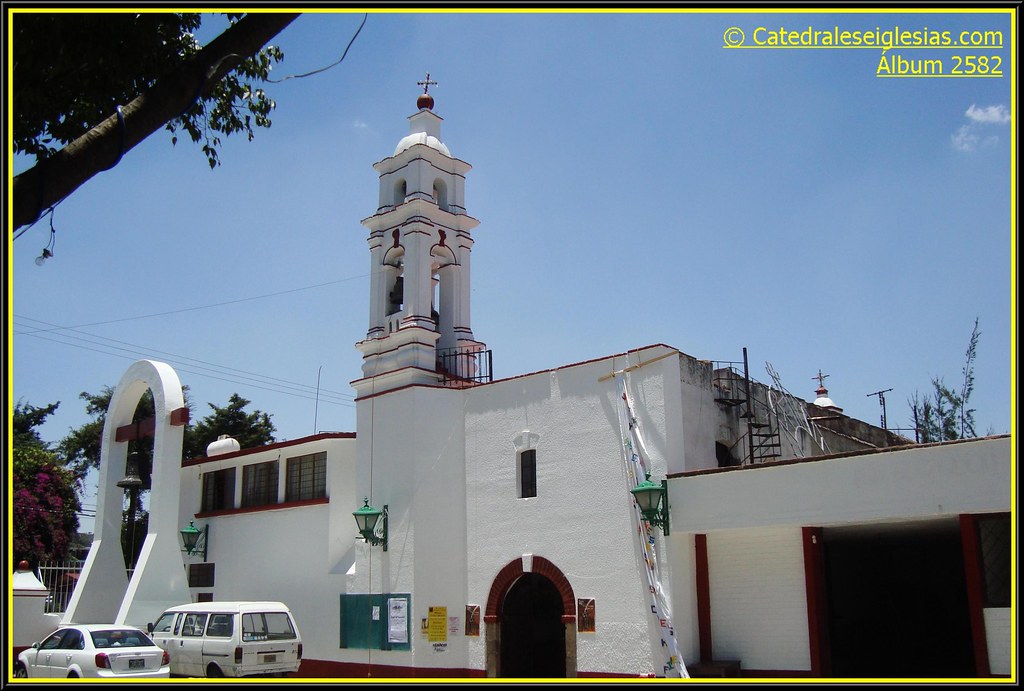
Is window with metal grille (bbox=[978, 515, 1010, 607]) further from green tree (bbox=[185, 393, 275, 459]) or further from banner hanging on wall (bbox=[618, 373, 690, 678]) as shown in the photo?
green tree (bbox=[185, 393, 275, 459])

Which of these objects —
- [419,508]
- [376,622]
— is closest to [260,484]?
[376,622]

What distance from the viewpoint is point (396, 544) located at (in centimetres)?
1920

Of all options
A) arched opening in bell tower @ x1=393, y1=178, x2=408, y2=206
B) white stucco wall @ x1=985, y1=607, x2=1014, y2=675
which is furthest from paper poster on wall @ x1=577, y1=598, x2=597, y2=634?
arched opening in bell tower @ x1=393, y1=178, x2=408, y2=206

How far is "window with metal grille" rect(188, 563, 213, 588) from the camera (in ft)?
79.3

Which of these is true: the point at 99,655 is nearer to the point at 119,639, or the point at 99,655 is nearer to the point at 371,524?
the point at 119,639

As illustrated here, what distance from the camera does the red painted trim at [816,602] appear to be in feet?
47.9

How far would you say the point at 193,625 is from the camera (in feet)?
55.0

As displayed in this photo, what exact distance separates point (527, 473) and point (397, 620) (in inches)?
158

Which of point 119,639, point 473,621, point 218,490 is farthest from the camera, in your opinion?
point 218,490

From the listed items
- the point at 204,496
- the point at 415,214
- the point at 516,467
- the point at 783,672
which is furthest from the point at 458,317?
the point at 783,672

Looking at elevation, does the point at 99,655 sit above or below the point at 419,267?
below

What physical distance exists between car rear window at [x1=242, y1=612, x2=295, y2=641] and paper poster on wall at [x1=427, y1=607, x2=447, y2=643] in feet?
9.62

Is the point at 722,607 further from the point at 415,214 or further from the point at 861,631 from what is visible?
the point at 415,214

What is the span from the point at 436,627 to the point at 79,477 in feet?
91.8
